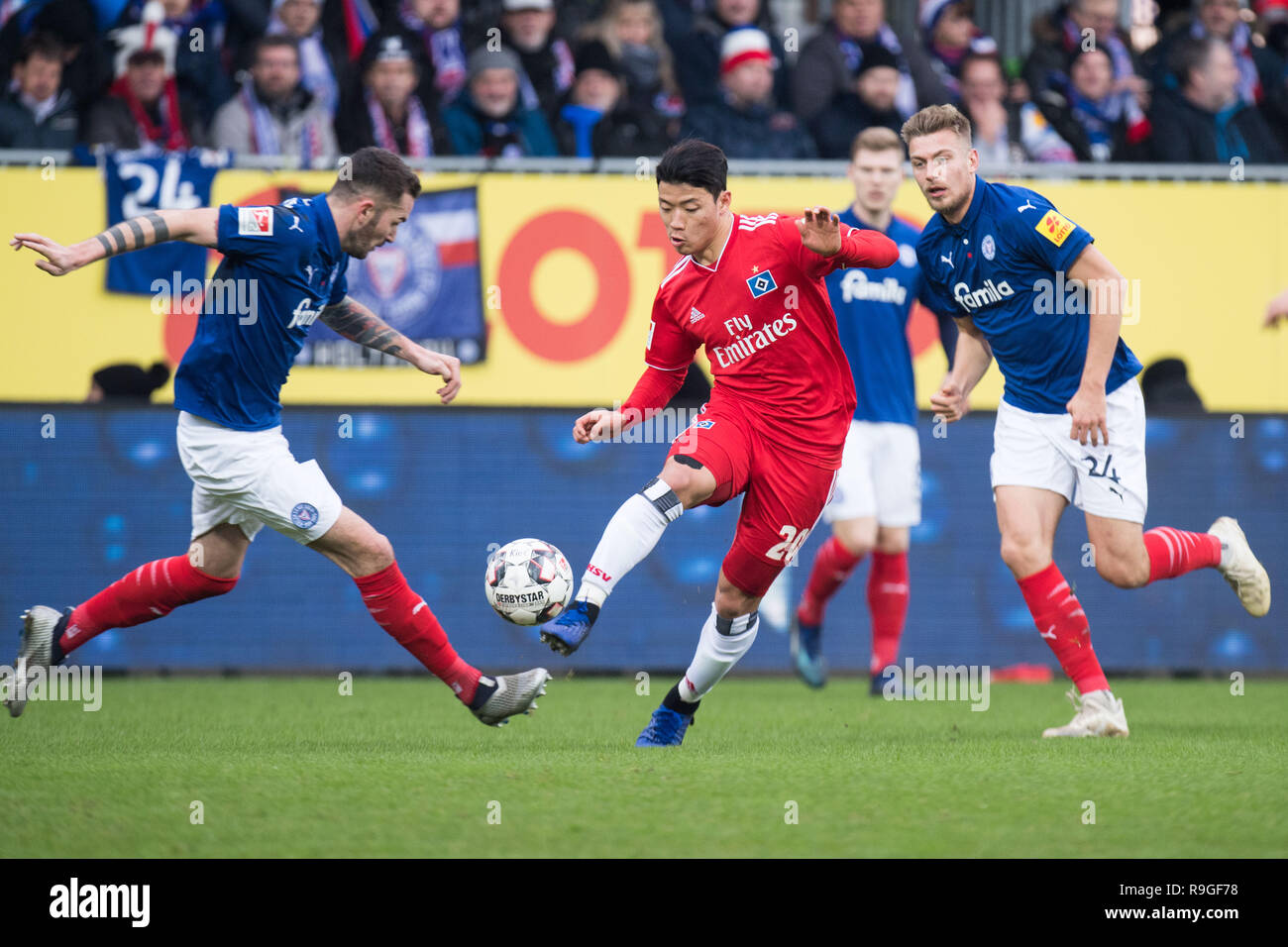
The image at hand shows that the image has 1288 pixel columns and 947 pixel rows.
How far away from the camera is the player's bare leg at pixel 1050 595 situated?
6.40 m

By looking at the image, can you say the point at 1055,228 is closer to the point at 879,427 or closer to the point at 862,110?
the point at 879,427

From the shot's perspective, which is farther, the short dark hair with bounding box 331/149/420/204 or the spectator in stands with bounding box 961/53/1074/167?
the spectator in stands with bounding box 961/53/1074/167

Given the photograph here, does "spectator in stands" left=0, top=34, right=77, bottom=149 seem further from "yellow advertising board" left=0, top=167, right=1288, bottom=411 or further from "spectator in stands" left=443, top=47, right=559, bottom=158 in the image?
"spectator in stands" left=443, top=47, right=559, bottom=158

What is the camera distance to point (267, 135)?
11383 mm

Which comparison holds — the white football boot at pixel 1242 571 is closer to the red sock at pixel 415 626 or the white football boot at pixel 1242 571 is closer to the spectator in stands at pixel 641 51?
the red sock at pixel 415 626

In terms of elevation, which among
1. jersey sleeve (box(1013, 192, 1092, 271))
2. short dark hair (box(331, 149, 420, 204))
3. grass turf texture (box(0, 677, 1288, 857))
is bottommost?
grass turf texture (box(0, 677, 1288, 857))

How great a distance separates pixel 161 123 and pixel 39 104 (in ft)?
2.76

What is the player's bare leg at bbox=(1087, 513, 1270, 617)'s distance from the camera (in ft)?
21.3

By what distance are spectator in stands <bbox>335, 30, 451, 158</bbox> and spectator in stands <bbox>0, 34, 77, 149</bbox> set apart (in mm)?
1903

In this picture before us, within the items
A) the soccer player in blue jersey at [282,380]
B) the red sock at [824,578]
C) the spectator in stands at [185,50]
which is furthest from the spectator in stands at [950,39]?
the soccer player in blue jersey at [282,380]

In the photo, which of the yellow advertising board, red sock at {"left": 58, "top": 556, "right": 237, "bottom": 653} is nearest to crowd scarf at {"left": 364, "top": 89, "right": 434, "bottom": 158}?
the yellow advertising board

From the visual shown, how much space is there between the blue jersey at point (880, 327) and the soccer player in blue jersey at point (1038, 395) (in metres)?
2.09
